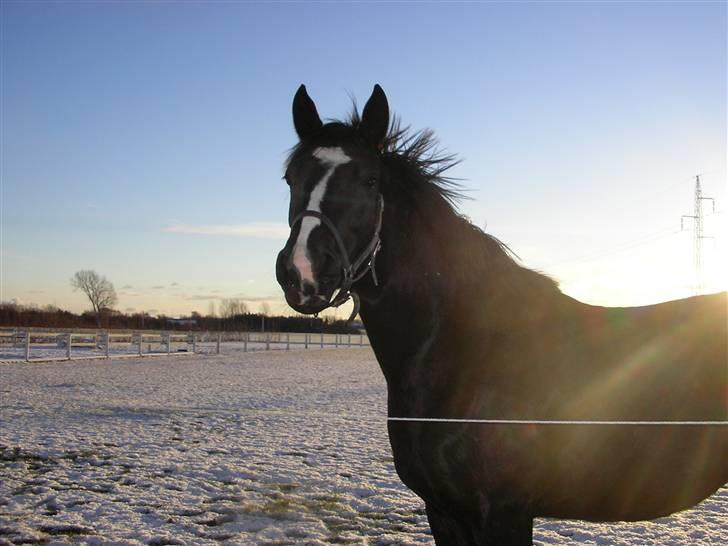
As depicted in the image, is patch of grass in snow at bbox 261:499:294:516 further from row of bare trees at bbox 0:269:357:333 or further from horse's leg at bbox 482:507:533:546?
row of bare trees at bbox 0:269:357:333

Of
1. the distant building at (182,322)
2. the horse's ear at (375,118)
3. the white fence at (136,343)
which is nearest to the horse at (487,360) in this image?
the horse's ear at (375,118)

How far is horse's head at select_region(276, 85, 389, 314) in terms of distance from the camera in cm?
238

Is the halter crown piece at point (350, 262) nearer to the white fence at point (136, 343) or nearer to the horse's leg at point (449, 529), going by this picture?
the horse's leg at point (449, 529)

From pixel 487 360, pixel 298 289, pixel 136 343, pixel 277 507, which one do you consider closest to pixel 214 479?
pixel 277 507

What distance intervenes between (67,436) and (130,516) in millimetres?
4406

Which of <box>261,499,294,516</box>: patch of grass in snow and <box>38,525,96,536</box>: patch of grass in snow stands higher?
<box>38,525,96,536</box>: patch of grass in snow

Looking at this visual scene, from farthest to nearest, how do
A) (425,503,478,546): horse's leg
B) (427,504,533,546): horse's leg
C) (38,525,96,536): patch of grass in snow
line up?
(38,525,96,536): patch of grass in snow → (425,503,478,546): horse's leg → (427,504,533,546): horse's leg

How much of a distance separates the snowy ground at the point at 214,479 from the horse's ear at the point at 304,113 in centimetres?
335

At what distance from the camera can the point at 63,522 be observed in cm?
511

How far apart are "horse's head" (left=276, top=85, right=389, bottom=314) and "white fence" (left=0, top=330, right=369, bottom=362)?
23073 mm

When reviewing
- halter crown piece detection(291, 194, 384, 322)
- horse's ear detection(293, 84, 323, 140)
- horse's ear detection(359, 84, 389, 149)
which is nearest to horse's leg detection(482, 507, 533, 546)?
halter crown piece detection(291, 194, 384, 322)

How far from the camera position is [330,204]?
2.56m

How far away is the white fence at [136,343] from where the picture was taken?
2750cm

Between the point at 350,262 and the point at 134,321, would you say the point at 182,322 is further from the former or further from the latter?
the point at 350,262
